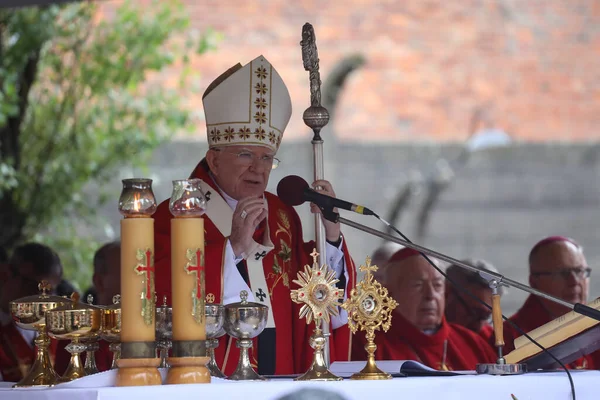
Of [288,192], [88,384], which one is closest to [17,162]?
[288,192]

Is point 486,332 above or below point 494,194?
below

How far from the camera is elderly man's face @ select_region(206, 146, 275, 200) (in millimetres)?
4332

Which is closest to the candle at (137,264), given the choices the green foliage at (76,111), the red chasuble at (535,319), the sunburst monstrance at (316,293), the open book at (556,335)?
the sunburst monstrance at (316,293)

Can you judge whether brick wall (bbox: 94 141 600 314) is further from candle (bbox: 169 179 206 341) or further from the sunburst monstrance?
candle (bbox: 169 179 206 341)

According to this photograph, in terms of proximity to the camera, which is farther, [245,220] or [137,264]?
[245,220]

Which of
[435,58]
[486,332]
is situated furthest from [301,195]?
[435,58]

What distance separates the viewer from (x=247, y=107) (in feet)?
14.5

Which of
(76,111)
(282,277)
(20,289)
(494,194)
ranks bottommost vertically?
(282,277)

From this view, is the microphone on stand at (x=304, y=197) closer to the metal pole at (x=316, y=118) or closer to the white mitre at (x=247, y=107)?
the metal pole at (x=316, y=118)

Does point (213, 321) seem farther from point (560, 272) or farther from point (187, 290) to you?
point (560, 272)

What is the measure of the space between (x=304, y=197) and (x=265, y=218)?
81 cm

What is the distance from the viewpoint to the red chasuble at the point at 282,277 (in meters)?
4.09

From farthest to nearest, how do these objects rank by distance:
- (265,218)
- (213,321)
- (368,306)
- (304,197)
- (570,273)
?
1. (570,273)
2. (265,218)
3. (304,197)
4. (368,306)
5. (213,321)

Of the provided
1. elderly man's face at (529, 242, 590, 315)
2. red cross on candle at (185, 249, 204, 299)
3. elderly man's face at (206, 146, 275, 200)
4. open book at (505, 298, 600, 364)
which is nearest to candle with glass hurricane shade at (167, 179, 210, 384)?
red cross on candle at (185, 249, 204, 299)
